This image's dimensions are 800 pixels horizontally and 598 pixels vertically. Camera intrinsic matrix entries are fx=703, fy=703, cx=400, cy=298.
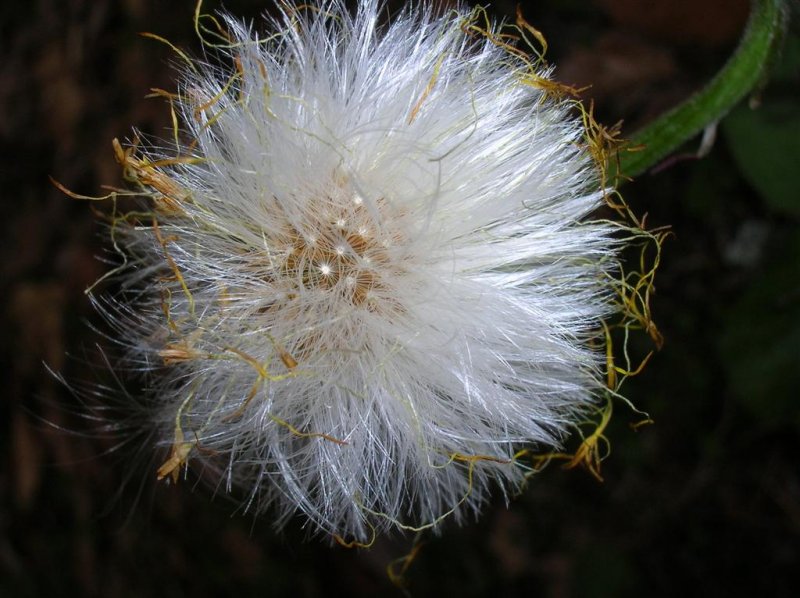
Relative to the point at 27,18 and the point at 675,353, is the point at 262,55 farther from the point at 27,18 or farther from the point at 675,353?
the point at 27,18

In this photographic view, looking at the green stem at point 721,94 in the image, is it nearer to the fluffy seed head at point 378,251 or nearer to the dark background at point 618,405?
the fluffy seed head at point 378,251

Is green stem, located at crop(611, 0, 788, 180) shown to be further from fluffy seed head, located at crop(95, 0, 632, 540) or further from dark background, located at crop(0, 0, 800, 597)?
dark background, located at crop(0, 0, 800, 597)

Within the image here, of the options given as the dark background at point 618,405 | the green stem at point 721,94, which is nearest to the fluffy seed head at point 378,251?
the green stem at point 721,94

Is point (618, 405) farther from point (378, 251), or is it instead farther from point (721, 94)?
A: point (378, 251)

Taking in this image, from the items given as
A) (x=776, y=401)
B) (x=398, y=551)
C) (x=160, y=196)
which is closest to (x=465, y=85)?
(x=160, y=196)

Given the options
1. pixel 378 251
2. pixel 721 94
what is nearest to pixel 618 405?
pixel 721 94

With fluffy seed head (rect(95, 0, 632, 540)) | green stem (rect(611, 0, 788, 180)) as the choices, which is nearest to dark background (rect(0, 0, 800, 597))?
green stem (rect(611, 0, 788, 180))
